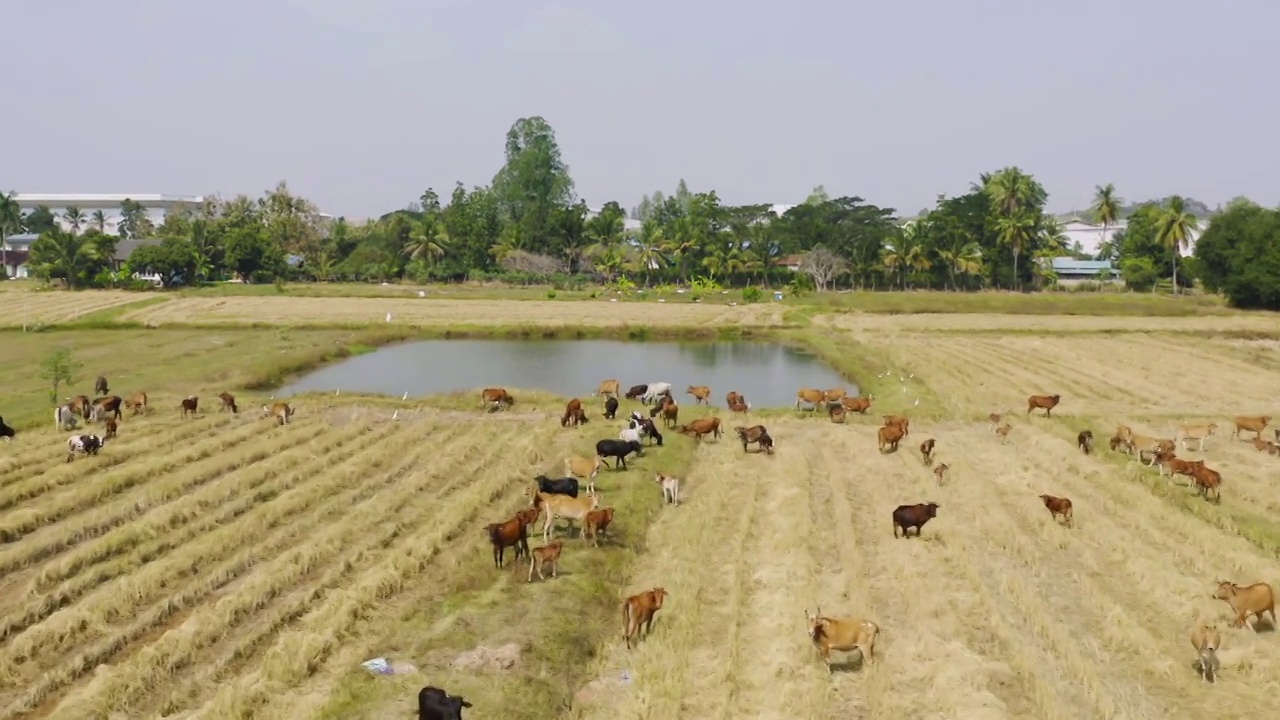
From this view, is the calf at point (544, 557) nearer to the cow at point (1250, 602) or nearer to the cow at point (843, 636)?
the cow at point (843, 636)

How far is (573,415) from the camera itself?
26500 mm

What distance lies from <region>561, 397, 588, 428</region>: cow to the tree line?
53.3 metres

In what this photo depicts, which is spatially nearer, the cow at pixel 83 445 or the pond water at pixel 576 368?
the cow at pixel 83 445

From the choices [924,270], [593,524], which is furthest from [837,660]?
[924,270]

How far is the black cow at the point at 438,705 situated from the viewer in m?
9.46

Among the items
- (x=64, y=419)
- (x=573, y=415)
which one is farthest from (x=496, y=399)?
(x=64, y=419)

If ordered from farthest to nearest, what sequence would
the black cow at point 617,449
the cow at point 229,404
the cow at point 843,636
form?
the cow at point 229,404, the black cow at point 617,449, the cow at point 843,636

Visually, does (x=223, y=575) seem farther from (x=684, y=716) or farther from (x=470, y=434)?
(x=470, y=434)

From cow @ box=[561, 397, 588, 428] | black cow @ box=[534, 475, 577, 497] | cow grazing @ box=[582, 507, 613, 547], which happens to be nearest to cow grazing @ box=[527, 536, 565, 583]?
cow grazing @ box=[582, 507, 613, 547]

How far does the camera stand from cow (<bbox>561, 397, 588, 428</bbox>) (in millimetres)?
26141

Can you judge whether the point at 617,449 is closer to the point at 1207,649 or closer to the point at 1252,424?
the point at 1207,649

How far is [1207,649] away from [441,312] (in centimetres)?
5514

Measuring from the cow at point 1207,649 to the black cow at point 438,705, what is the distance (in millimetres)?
8675

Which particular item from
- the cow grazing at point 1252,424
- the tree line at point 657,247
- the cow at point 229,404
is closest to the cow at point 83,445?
the cow at point 229,404
